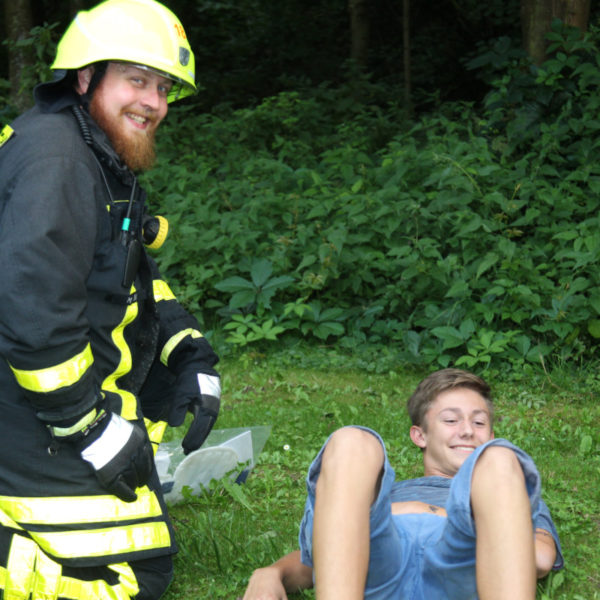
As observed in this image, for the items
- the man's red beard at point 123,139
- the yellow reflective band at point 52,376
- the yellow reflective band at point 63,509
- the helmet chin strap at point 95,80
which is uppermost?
the helmet chin strap at point 95,80

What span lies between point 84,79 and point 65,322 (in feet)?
2.98

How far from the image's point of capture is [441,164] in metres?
6.87

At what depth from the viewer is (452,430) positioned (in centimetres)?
330

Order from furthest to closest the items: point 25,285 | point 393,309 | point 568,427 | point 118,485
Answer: point 393,309 < point 568,427 < point 118,485 < point 25,285

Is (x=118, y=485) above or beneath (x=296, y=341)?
above

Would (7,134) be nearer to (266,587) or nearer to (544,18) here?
(266,587)

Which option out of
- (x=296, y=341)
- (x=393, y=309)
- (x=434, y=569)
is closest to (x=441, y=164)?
(x=393, y=309)

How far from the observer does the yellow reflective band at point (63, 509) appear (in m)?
2.72

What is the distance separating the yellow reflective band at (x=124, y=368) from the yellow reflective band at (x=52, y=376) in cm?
37

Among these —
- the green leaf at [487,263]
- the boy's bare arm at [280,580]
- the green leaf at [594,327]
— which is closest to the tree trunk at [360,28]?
the green leaf at [487,263]

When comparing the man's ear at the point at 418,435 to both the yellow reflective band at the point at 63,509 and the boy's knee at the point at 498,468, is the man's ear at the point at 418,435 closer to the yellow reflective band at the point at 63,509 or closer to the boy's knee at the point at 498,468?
the boy's knee at the point at 498,468

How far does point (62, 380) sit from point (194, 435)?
0.76m

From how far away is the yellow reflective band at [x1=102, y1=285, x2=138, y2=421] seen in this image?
2.93 metres

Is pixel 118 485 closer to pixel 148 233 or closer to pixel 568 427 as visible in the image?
pixel 148 233
